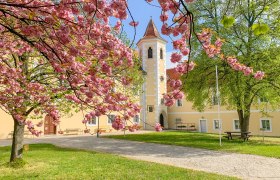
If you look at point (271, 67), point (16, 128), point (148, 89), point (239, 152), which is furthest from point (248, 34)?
point (148, 89)

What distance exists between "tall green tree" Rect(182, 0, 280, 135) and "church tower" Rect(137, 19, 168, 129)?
704 inches

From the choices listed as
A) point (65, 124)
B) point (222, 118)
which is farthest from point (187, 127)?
point (65, 124)

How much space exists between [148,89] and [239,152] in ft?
89.0

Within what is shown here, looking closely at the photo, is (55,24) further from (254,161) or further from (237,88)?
(237,88)

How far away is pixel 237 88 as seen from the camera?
65.1ft

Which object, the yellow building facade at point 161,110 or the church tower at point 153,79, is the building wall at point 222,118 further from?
the church tower at point 153,79

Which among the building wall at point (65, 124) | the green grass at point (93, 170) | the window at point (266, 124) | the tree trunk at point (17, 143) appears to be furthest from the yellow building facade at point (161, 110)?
the tree trunk at point (17, 143)

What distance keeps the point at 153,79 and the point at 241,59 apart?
22555mm

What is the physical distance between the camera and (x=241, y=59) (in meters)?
20.3

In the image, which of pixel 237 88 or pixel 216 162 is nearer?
pixel 216 162

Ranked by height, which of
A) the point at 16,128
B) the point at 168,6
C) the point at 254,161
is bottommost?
the point at 254,161

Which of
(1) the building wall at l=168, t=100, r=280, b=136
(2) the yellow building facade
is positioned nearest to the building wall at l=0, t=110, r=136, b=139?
(2) the yellow building facade

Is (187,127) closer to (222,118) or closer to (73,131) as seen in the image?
(222,118)

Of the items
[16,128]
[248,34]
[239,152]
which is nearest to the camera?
[16,128]
